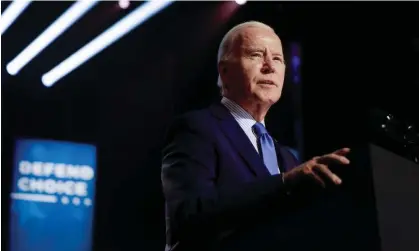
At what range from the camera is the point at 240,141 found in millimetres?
723

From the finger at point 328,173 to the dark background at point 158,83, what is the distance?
1.84 metres

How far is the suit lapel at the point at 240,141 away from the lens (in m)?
0.71

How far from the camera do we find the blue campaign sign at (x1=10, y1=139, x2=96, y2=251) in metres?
2.94

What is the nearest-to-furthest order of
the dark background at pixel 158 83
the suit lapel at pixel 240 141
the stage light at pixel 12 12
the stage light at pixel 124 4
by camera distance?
the suit lapel at pixel 240 141 < the dark background at pixel 158 83 < the stage light at pixel 12 12 < the stage light at pixel 124 4

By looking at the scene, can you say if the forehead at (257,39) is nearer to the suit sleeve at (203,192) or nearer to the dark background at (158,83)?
the suit sleeve at (203,192)

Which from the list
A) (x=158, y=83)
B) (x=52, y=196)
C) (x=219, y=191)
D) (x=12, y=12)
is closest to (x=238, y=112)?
(x=219, y=191)

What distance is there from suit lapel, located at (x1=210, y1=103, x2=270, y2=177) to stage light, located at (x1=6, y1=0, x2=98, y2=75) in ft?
7.75

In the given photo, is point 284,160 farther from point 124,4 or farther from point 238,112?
point 124,4

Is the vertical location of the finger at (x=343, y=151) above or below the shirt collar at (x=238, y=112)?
below

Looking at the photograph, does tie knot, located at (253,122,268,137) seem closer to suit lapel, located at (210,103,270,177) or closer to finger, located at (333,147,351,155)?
suit lapel, located at (210,103,270,177)

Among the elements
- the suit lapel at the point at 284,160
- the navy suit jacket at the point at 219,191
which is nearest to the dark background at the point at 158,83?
the suit lapel at the point at 284,160

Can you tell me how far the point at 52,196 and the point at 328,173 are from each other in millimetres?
2682

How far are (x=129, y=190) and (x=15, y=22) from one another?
0.98m

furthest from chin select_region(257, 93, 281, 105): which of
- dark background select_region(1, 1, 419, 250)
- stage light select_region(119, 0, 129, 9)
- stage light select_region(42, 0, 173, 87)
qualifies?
stage light select_region(119, 0, 129, 9)
